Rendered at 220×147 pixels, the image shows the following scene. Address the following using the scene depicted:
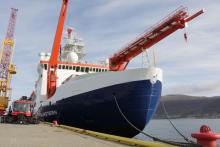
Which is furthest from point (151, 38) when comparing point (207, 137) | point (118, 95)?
point (207, 137)

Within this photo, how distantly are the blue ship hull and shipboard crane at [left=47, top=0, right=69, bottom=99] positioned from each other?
8857 mm

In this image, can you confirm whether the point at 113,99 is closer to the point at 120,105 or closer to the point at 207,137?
the point at 120,105

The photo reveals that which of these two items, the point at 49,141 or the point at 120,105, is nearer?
the point at 49,141

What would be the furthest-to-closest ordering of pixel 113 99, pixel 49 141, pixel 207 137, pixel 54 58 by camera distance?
pixel 54 58 < pixel 113 99 < pixel 49 141 < pixel 207 137

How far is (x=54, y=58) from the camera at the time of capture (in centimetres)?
3178

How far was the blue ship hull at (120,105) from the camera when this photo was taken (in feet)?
63.1

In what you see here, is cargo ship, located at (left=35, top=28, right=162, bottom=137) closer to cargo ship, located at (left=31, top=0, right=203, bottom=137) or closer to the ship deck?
cargo ship, located at (left=31, top=0, right=203, bottom=137)

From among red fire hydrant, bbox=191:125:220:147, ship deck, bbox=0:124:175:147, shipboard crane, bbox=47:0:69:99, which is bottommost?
ship deck, bbox=0:124:175:147

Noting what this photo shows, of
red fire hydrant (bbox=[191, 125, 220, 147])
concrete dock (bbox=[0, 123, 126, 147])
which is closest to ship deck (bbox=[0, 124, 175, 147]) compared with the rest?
concrete dock (bbox=[0, 123, 126, 147])

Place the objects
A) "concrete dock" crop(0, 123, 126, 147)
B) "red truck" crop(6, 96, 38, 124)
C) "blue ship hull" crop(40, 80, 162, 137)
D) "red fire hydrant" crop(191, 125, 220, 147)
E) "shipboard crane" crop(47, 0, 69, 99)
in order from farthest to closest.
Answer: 1. "shipboard crane" crop(47, 0, 69, 99)
2. "red truck" crop(6, 96, 38, 124)
3. "blue ship hull" crop(40, 80, 162, 137)
4. "concrete dock" crop(0, 123, 126, 147)
5. "red fire hydrant" crop(191, 125, 220, 147)

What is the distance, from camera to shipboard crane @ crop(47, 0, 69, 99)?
30094mm

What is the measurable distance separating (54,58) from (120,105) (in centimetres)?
1468

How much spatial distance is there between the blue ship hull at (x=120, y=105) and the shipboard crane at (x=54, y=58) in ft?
29.1

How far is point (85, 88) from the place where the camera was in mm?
21406
